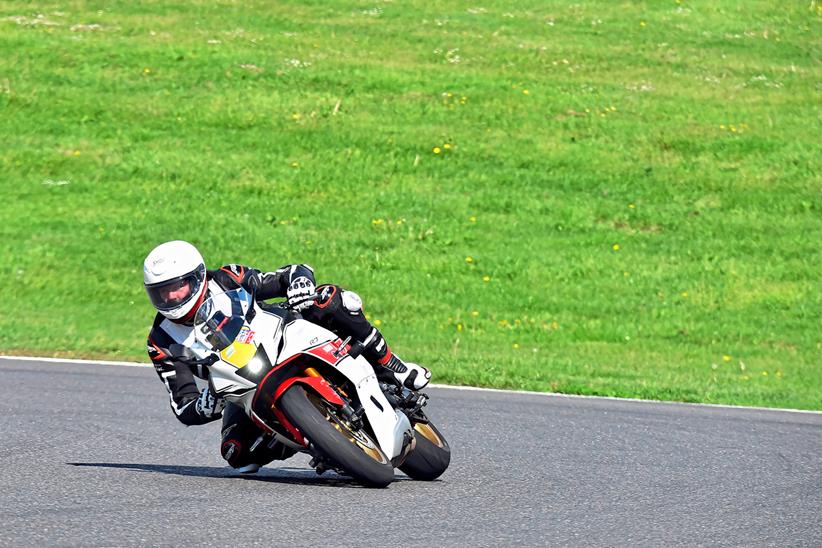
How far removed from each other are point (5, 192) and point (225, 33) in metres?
9.53

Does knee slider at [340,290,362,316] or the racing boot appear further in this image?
the racing boot

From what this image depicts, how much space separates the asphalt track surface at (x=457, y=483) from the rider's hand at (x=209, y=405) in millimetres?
426

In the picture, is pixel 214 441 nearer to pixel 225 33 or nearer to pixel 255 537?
pixel 255 537

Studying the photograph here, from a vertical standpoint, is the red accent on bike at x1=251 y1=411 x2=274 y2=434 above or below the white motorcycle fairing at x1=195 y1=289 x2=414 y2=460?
below

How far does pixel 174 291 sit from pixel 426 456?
1.84 m

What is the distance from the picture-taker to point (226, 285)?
7602mm

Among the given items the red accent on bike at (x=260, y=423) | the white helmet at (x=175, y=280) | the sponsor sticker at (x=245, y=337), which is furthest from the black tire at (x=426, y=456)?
the white helmet at (x=175, y=280)

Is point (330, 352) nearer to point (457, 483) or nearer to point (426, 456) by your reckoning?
point (426, 456)

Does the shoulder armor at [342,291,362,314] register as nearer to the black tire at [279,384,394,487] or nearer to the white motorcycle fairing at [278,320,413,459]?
the white motorcycle fairing at [278,320,413,459]

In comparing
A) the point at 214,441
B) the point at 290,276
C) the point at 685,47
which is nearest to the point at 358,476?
the point at 290,276

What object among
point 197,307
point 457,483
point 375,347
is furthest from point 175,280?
point 457,483

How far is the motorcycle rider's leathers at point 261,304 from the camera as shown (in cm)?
741

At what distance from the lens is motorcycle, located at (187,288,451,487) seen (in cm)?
707

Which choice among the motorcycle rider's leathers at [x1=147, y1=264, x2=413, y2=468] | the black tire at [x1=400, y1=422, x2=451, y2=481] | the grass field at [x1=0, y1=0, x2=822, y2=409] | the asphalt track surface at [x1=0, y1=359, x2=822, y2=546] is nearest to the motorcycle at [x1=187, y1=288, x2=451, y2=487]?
the motorcycle rider's leathers at [x1=147, y1=264, x2=413, y2=468]
